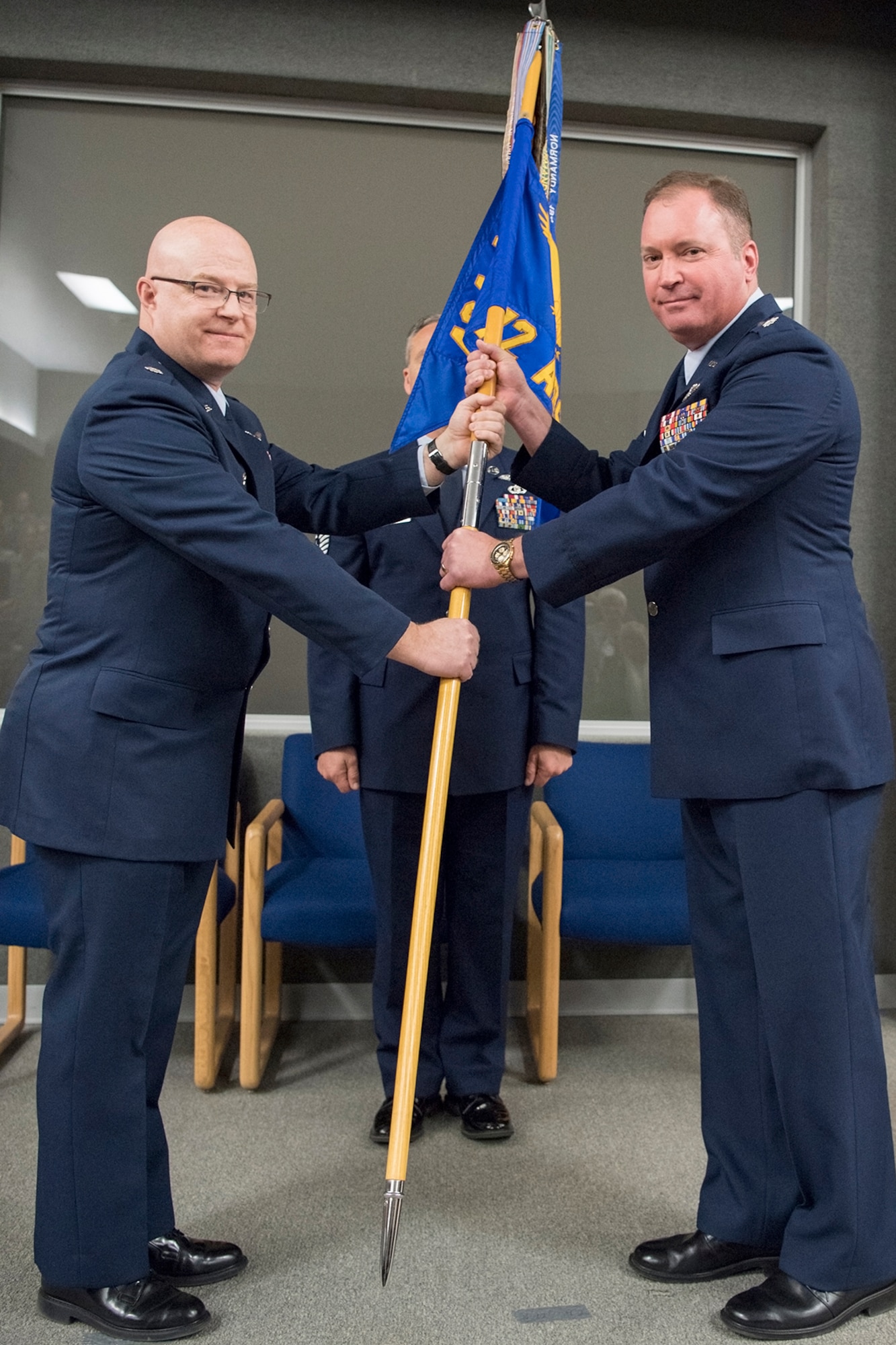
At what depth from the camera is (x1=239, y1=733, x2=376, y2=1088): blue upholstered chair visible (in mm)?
2896

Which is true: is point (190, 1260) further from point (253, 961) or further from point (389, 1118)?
point (253, 961)

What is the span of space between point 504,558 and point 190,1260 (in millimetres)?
1333

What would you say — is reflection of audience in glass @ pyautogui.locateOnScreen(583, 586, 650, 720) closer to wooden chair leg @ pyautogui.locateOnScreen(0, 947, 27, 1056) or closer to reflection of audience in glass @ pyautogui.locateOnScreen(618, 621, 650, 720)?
reflection of audience in glass @ pyautogui.locateOnScreen(618, 621, 650, 720)

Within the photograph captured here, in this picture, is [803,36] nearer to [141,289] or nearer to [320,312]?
[320,312]

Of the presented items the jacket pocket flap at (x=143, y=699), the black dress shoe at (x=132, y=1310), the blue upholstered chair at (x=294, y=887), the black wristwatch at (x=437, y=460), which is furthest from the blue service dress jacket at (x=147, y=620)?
the blue upholstered chair at (x=294, y=887)

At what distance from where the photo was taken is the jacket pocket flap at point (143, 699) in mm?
1709

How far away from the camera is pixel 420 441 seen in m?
2.38

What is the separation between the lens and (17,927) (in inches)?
110

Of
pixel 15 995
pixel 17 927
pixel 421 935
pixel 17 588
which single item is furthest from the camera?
pixel 17 588

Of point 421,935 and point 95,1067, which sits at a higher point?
point 421,935

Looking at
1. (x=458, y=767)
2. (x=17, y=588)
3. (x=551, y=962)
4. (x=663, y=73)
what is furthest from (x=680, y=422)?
(x=17, y=588)

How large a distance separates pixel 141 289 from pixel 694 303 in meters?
0.94

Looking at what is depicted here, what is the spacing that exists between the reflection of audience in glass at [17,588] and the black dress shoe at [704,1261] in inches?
101

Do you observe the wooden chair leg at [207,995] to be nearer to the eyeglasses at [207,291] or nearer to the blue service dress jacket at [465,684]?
the blue service dress jacket at [465,684]
